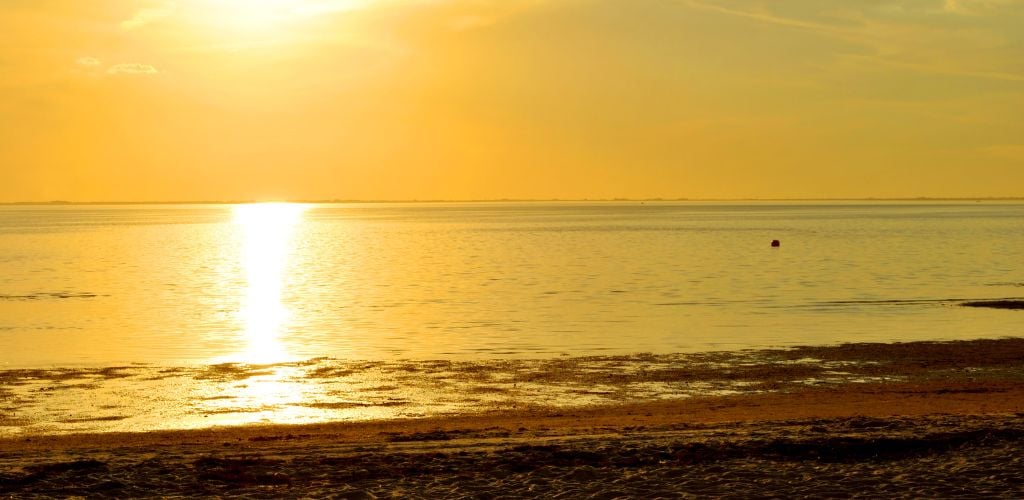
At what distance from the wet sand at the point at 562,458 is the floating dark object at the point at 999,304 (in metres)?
26.3

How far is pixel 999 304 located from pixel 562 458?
35.8 meters

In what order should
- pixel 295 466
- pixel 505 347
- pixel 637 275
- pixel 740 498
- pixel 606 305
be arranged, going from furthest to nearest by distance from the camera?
pixel 637 275 < pixel 606 305 < pixel 505 347 < pixel 295 466 < pixel 740 498

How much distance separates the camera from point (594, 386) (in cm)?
2409

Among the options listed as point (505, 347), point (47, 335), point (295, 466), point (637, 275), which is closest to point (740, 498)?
point (295, 466)

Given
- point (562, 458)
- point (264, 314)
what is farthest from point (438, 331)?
point (562, 458)

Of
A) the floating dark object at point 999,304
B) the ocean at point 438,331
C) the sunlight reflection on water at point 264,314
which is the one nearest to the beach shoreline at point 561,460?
the ocean at point 438,331

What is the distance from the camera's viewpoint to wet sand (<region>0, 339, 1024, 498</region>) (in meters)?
12.7

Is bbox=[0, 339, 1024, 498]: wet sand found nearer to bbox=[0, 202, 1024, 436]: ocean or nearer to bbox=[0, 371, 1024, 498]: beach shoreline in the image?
bbox=[0, 371, 1024, 498]: beach shoreline

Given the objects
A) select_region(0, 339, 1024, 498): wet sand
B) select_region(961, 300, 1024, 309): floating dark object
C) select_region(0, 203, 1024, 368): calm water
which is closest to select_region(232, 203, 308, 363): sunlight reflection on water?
select_region(0, 203, 1024, 368): calm water

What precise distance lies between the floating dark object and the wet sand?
1037 inches

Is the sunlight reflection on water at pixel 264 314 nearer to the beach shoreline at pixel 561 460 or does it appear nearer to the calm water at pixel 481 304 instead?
the calm water at pixel 481 304

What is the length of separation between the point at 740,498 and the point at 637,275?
182ft

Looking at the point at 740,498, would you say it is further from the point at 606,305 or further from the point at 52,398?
the point at 606,305

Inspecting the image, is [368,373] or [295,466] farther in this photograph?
[368,373]
